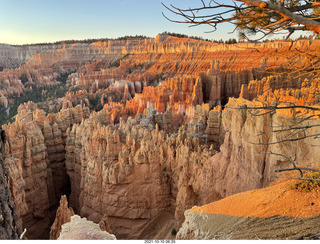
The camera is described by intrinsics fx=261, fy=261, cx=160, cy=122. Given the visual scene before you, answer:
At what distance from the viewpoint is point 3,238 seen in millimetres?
2188

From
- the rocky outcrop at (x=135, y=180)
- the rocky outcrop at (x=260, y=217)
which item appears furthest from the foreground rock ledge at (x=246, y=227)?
the rocky outcrop at (x=135, y=180)

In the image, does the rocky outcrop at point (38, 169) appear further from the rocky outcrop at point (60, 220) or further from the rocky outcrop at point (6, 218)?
the rocky outcrop at point (6, 218)

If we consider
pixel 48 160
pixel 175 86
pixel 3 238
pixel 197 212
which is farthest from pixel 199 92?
pixel 3 238

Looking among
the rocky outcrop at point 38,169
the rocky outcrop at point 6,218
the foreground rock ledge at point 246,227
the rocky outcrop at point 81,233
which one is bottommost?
the rocky outcrop at point 38,169

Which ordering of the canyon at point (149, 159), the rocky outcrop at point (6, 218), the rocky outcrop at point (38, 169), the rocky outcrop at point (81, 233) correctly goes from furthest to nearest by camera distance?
the rocky outcrop at point (38, 169), the canyon at point (149, 159), the rocky outcrop at point (81, 233), the rocky outcrop at point (6, 218)

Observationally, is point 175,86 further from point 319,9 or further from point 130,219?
point 319,9

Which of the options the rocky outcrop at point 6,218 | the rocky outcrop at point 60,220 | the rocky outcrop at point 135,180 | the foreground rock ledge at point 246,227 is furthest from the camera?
the rocky outcrop at point 135,180

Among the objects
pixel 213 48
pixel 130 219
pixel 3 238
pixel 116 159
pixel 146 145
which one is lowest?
pixel 130 219

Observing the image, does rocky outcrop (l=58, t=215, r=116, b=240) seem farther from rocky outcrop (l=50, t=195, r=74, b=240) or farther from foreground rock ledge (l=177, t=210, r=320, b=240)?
rocky outcrop (l=50, t=195, r=74, b=240)

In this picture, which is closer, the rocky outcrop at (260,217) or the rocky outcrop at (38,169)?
the rocky outcrop at (260,217)

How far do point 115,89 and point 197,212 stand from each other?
37674 millimetres

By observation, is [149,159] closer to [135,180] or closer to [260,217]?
[135,180]

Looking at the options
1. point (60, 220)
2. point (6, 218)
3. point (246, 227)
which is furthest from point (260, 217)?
point (60, 220)

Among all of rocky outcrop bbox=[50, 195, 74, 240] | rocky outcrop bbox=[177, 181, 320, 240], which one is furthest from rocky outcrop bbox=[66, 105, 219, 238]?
rocky outcrop bbox=[177, 181, 320, 240]
